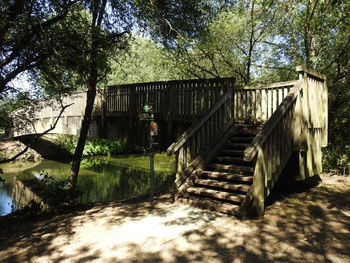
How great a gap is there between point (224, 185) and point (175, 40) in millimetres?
4702

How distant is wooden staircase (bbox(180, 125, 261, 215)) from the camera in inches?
219

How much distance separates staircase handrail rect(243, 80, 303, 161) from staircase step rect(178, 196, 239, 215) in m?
1.06

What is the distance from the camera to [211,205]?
221 inches

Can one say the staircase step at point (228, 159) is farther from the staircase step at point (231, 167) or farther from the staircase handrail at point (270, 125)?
the staircase handrail at point (270, 125)

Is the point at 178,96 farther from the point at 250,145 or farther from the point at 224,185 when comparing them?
the point at 250,145

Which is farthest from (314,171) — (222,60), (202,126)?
(222,60)

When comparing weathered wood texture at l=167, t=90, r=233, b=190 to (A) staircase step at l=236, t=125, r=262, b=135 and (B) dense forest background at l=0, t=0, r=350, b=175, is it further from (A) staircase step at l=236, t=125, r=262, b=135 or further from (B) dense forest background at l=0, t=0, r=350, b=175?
(B) dense forest background at l=0, t=0, r=350, b=175

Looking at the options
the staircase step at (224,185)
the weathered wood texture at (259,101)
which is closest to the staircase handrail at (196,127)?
the staircase step at (224,185)

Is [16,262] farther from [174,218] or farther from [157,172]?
[157,172]

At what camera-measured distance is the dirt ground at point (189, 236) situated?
152 inches

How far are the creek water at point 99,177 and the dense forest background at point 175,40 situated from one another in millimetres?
4190

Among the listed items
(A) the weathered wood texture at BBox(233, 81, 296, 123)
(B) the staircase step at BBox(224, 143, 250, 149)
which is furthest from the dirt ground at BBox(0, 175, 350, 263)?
(A) the weathered wood texture at BBox(233, 81, 296, 123)

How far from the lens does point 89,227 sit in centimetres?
527

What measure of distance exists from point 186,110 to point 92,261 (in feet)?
16.4
